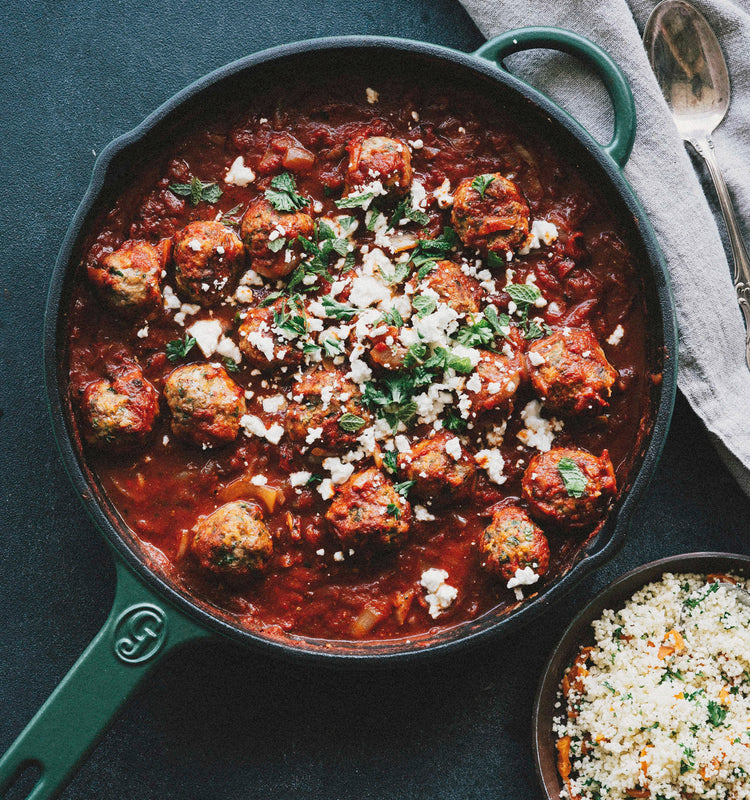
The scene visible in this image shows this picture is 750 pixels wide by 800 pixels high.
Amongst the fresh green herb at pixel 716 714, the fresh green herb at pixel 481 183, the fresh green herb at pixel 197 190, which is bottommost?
the fresh green herb at pixel 716 714

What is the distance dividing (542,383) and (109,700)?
7.52ft

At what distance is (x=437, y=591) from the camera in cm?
358

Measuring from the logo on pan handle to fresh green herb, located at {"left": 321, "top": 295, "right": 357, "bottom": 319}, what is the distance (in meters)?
1.51

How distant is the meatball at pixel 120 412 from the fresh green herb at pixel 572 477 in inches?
72.8

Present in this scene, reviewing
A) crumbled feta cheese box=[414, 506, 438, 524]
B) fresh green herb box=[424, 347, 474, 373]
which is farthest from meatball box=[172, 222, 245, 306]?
crumbled feta cheese box=[414, 506, 438, 524]

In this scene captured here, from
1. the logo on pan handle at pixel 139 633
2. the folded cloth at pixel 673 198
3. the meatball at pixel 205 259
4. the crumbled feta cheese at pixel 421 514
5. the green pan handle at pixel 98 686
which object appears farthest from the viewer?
the folded cloth at pixel 673 198

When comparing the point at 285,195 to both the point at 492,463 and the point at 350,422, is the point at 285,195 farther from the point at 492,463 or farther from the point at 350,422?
the point at 492,463

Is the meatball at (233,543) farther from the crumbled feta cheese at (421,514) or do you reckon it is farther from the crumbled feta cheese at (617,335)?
the crumbled feta cheese at (617,335)

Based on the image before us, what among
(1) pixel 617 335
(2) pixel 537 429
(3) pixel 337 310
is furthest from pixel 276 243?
(1) pixel 617 335

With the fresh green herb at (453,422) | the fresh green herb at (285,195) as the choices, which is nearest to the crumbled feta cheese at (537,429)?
the fresh green herb at (453,422)

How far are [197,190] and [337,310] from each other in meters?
0.87

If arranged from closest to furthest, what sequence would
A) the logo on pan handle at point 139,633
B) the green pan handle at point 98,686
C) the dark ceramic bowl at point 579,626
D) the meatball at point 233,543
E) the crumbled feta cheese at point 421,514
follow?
1. the green pan handle at point 98,686
2. the logo on pan handle at point 139,633
3. the meatball at point 233,543
4. the crumbled feta cheese at point 421,514
5. the dark ceramic bowl at point 579,626

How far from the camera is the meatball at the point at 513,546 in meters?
3.45

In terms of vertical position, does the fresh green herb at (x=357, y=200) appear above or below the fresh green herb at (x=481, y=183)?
above
